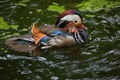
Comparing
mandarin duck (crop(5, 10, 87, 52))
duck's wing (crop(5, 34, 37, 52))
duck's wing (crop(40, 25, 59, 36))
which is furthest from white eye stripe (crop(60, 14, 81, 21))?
Answer: duck's wing (crop(5, 34, 37, 52))

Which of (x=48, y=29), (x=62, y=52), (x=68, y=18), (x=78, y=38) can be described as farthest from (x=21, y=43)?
(x=78, y=38)

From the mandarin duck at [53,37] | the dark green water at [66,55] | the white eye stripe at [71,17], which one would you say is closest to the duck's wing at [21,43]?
the mandarin duck at [53,37]

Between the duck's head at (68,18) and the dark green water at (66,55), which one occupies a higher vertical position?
the duck's head at (68,18)

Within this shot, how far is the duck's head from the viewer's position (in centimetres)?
1125

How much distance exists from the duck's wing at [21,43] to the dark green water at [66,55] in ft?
0.53

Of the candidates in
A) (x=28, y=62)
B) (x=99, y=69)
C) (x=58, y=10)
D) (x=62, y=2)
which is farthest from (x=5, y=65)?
(x=62, y=2)

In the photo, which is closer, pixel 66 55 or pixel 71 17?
pixel 66 55

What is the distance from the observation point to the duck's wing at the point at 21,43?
10734 mm

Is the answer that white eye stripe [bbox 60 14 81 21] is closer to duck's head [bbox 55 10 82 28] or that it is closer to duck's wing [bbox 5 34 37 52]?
duck's head [bbox 55 10 82 28]

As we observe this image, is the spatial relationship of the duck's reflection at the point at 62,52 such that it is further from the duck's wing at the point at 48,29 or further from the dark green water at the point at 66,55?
the duck's wing at the point at 48,29

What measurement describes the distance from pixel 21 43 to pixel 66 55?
1.29m

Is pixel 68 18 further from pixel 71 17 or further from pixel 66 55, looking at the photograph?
pixel 66 55

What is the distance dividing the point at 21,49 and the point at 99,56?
2.02 meters

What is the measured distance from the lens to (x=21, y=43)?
10.9 m
